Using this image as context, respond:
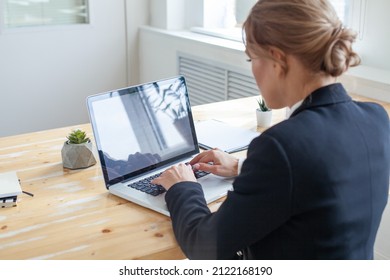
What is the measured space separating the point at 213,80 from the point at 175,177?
2220 mm

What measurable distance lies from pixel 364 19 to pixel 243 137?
40.3 inches

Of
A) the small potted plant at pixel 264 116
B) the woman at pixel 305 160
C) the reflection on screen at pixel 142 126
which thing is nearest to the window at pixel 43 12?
the small potted plant at pixel 264 116

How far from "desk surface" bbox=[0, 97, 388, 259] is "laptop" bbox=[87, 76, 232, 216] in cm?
5

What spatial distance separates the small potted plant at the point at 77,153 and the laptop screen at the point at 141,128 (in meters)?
0.21

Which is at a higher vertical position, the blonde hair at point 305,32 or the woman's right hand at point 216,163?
the blonde hair at point 305,32

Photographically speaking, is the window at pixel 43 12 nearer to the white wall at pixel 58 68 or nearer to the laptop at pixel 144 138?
the white wall at pixel 58 68

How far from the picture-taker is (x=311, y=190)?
107 cm

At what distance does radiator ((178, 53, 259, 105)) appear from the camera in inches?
132

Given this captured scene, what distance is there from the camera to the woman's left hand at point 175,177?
57.7 inches

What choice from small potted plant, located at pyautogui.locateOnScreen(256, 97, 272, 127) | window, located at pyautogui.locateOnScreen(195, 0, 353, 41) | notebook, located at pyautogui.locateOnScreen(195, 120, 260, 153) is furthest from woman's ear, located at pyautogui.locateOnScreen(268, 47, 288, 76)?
window, located at pyautogui.locateOnScreen(195, 0, 353, 41)

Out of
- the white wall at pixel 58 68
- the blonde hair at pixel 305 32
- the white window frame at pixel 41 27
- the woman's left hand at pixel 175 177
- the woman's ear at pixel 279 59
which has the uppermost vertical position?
the blonde hair at pixel 305 32

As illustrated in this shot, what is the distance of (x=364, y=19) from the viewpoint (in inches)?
104

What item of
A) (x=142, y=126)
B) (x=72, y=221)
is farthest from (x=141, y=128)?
(x=72, y=221)

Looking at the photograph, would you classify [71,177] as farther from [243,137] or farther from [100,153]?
[243,137]
